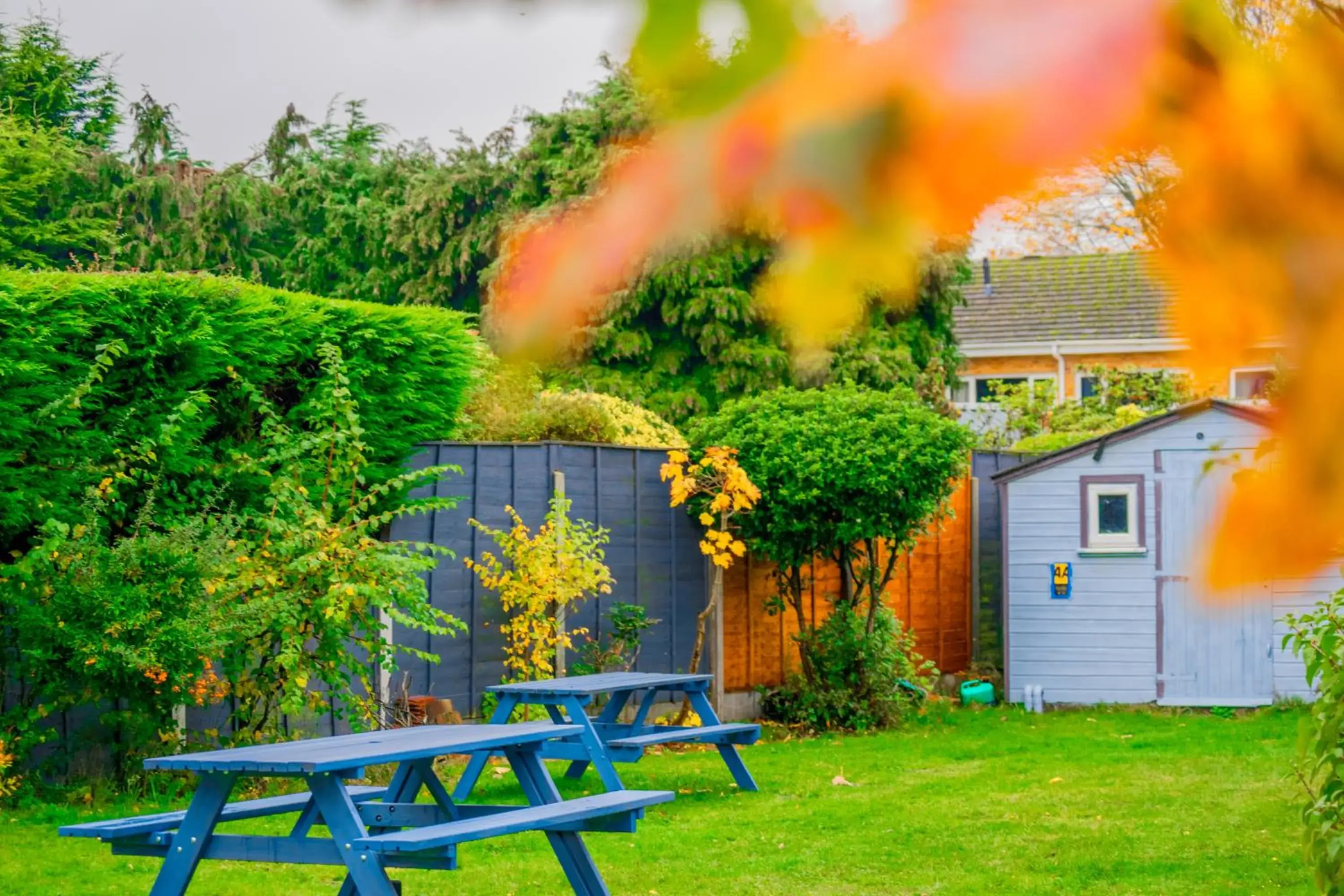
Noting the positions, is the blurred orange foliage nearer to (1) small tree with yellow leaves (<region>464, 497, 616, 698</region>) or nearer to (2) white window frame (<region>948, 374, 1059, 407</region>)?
(1) small tree with yellow leaves (<region>464, 497, 616, 698</region>)

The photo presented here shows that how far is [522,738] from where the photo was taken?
4973mm

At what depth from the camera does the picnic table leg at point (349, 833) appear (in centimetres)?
411

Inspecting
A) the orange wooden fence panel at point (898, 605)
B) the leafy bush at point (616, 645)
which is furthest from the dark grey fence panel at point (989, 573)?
the leafy bush at point (616, 645)

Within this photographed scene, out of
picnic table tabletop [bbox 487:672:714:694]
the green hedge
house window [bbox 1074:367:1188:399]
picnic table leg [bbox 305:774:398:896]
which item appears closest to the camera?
picnic table leg [bbox 305:774:398:896]

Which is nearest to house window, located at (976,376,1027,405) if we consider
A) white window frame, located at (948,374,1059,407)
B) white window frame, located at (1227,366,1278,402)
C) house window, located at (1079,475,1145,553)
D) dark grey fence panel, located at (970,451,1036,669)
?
white window frame, located at (948,374,1059,407)

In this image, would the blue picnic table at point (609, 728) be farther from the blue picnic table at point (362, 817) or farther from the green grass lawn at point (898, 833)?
the blue picnic table at point (362, 817)

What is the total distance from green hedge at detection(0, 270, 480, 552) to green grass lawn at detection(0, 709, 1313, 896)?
5.20 feet

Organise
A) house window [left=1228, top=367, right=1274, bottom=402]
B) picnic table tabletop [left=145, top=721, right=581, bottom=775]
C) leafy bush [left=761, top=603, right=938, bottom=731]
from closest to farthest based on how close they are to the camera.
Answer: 1. house window [left=1228, top=367, right=1274, bottom=402]
2. picnic table tabletop [left=145, top=721, right=581, bottom=775]
3. leafy bush [left=761, top=603, right=938, bottom=731]

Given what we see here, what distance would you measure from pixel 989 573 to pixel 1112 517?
1.47m

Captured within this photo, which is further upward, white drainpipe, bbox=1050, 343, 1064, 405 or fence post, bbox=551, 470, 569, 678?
white drainpipe, bbox=1050, 343, 1064, 405

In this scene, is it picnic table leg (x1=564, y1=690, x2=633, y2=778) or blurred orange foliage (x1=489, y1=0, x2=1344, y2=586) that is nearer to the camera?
blurred orange foliage (x1=489, y1=0, x2=1344, y2=586)

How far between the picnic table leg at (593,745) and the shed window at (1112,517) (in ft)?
18.5

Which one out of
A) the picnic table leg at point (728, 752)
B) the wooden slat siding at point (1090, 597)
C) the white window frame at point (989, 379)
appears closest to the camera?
the picnic table leg at point (728, 752)

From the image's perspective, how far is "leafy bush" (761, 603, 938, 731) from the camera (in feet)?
33.2
